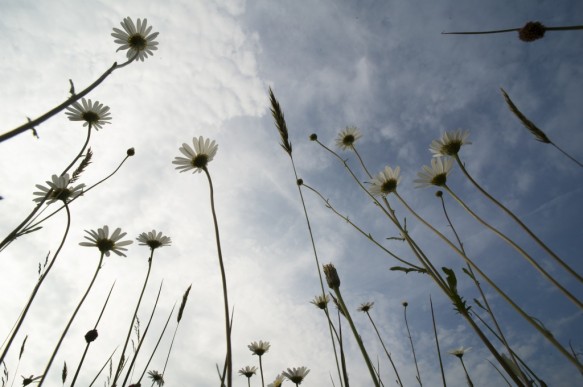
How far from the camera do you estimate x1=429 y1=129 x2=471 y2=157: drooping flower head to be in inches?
110

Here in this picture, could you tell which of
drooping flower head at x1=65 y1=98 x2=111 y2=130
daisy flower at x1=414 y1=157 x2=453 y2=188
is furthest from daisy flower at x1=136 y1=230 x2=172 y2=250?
daisy flower at x1=414 y1=157 x2=453 y2=188

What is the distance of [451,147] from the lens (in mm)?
2826

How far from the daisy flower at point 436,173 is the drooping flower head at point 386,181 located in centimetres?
38

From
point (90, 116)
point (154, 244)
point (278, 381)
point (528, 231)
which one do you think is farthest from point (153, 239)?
point (528, 231)

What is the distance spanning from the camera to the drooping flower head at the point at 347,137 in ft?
17.3

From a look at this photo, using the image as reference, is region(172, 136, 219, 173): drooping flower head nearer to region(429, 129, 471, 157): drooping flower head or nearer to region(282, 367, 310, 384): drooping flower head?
region(429, 129, 471, 157): drooping flower head

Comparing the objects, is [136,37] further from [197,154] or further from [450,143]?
[450,143]

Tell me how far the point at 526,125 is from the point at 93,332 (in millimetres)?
3467

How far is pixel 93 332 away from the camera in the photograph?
7.54 feet

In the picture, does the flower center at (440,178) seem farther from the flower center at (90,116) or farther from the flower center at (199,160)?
the flower center at (90,116)

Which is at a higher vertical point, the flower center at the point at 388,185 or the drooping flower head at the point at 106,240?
the flower center at the point at 388,185

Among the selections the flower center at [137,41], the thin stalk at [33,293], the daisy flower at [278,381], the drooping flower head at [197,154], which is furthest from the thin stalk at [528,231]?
the daisy flower at [278,381]

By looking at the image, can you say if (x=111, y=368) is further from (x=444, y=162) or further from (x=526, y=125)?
(x=526, y=125)

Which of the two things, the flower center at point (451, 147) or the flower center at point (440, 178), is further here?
the flower center at point (451, 147)
